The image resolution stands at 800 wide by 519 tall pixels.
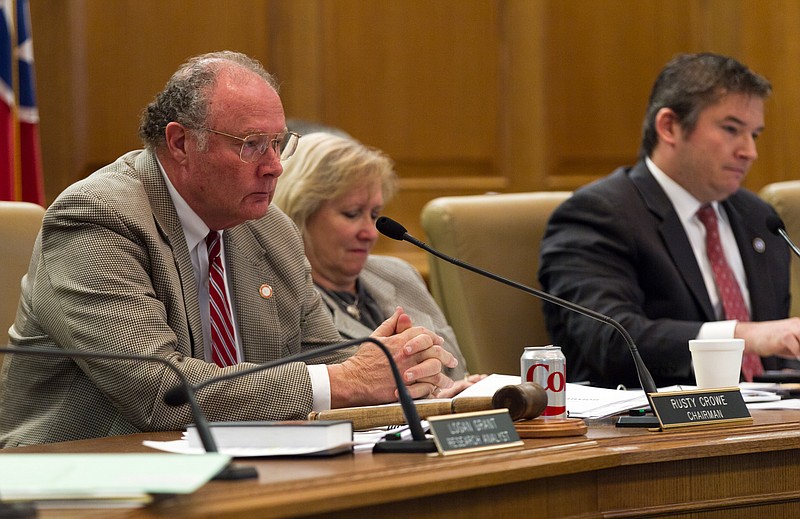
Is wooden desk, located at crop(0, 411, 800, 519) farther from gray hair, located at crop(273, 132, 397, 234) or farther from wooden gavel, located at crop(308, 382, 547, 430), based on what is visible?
gray hair, located at crop(273, 132, 397, 234)

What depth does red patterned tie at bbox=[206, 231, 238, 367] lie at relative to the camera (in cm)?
216

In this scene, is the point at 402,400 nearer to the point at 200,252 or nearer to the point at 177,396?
the point at 177,396

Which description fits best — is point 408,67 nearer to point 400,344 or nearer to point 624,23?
point 624,23

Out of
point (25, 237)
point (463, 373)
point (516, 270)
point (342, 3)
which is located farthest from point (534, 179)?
point (25, 237)

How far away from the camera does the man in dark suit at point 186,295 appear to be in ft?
6.09

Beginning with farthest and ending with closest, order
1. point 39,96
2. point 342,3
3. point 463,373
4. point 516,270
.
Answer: point 342,3 → point 39,96 → point 516,270 → point 463,373

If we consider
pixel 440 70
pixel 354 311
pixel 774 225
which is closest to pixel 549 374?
pixel 774 225

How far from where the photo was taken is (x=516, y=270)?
313 centimetres

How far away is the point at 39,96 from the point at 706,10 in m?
2.55

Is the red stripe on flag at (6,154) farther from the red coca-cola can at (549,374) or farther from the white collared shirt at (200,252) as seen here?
the red coca-cola can at (549,374)

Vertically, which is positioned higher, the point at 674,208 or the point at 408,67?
the point at 408,67

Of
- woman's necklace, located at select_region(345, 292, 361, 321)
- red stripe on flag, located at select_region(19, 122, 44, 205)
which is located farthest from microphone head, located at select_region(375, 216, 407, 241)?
red stripe on flag, located at select_region(19, 122, 44, 205)

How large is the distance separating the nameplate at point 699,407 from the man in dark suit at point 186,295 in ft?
1.43

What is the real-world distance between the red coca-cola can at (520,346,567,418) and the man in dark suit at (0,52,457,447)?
1.05 ft
